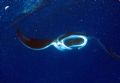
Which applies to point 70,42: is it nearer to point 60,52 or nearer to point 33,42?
point 60,52

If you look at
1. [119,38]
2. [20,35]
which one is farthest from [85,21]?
[20,35]

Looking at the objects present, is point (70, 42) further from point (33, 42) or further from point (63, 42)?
point (33, 42)

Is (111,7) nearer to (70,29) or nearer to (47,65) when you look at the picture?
(70,29)

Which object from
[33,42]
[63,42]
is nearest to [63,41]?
[63,42]

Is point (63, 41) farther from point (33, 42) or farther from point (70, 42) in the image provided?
point (33, 42)
